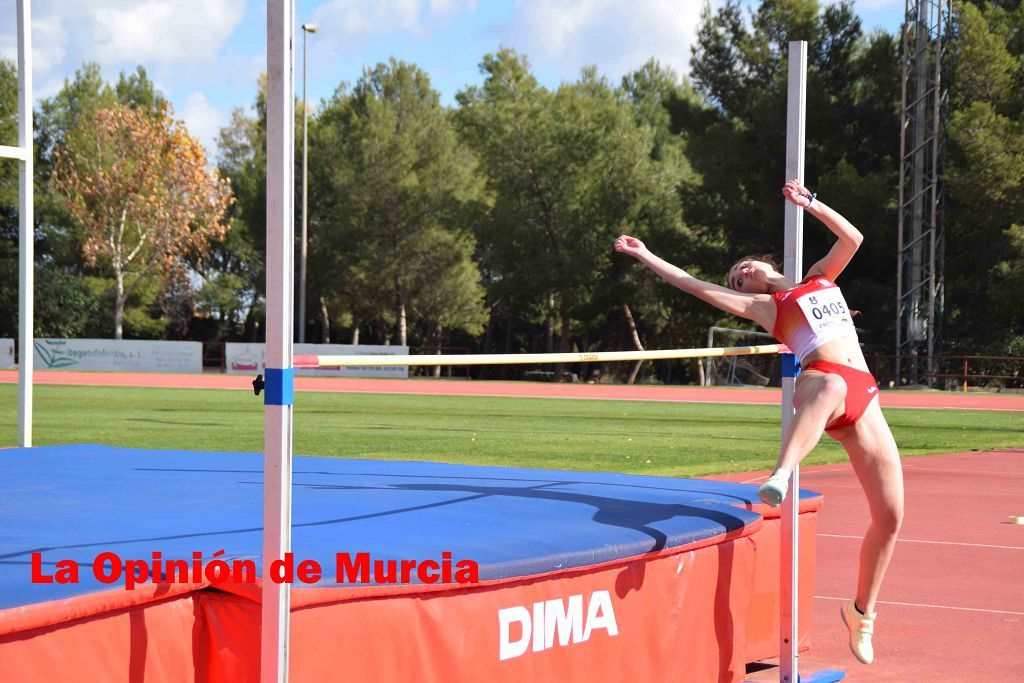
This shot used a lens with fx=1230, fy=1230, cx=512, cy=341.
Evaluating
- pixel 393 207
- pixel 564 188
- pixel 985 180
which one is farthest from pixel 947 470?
pixel 393 207

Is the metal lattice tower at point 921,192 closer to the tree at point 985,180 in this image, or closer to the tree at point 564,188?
the tree at point 985,180

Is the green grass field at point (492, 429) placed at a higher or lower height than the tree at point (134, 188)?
lower

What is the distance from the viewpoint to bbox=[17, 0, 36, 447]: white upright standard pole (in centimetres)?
638

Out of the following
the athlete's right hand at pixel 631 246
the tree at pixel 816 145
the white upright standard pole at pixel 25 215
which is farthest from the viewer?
the tree at pixel 816 145

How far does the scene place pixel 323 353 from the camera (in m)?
35.6

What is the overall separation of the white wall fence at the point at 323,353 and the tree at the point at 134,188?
727cm

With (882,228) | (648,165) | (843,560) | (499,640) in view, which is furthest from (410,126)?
(499,640)

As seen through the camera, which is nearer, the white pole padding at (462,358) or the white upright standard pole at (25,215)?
the white pole padding at (462,358)

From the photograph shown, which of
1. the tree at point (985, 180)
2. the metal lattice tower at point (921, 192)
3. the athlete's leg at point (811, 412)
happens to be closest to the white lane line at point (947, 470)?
the athlete's leg at point (811, 412)

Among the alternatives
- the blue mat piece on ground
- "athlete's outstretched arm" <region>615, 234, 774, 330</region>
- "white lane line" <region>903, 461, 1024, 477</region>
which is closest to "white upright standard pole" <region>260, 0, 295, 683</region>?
the blue mat piece on ground

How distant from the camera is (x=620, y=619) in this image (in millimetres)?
3650

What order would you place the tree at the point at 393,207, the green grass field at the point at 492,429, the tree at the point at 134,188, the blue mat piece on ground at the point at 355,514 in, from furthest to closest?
the tree at the point at 393,207
the tree at the point at 134,188
the green grass field at the point at 492,429
the blue mat piece on ground at the point at 355,514

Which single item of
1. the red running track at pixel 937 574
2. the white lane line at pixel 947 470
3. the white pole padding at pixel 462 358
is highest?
the white pole padding at pixel 462 358

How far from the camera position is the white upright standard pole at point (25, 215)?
20.9ft
